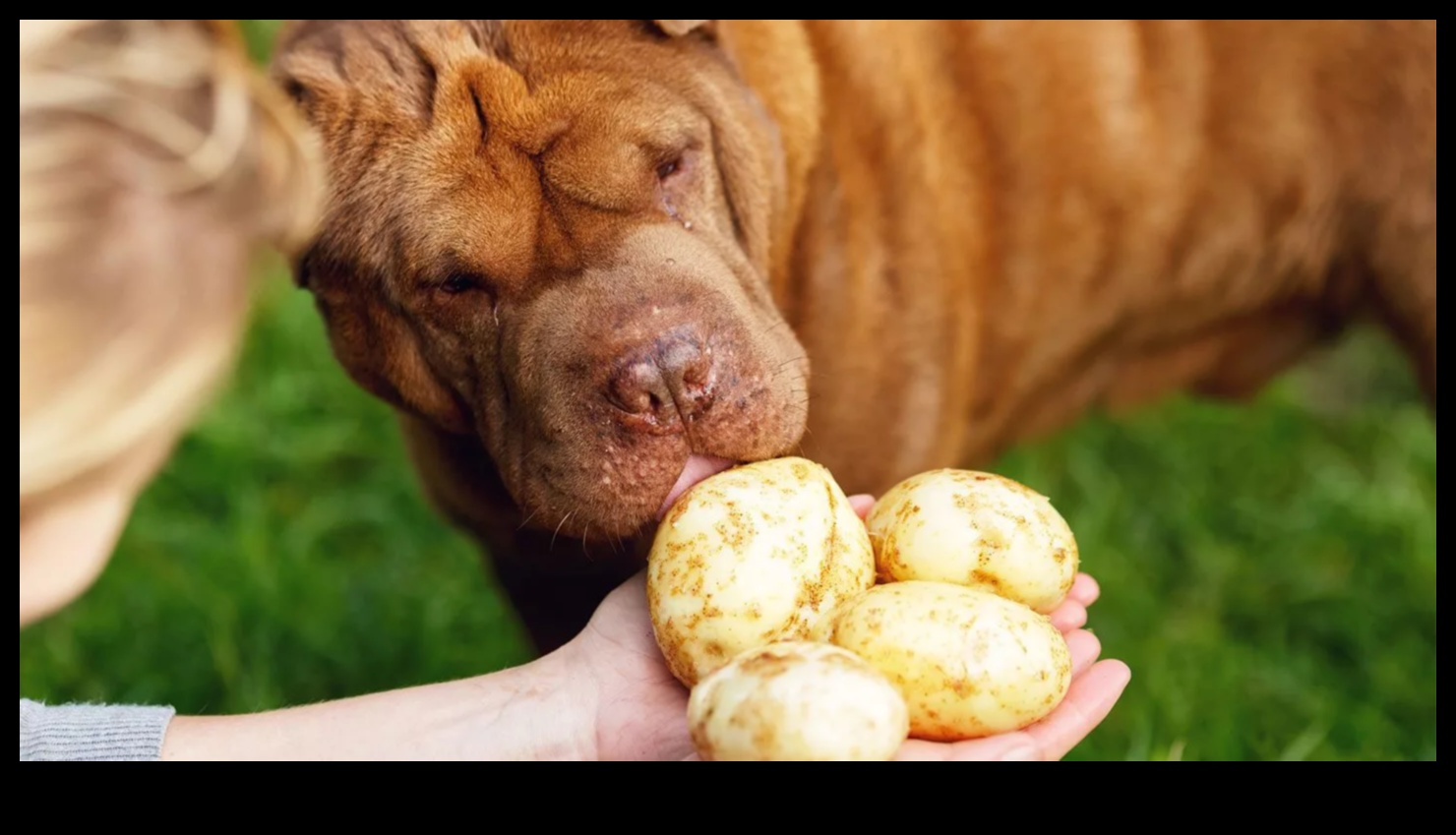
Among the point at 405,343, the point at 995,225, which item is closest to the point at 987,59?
the point at 995,225

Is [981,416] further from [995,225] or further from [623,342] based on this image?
[623,342]

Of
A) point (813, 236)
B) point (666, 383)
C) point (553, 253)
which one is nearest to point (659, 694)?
point (666, 383)

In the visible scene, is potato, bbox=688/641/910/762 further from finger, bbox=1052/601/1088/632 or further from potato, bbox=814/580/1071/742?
finger, bbox=1052/601/1088/632

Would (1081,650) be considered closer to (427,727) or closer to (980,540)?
(980,540)

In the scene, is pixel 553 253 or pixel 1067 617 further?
pixel 553 253

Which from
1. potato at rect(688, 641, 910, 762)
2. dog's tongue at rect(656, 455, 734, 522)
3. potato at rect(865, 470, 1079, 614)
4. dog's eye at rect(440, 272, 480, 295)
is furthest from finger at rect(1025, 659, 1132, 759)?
dog's eye at rect(440, 272, 480, 295)
